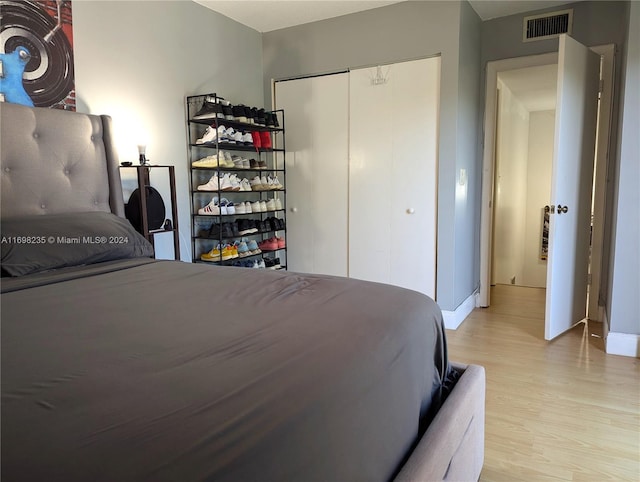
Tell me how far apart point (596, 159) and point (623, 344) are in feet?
4.70

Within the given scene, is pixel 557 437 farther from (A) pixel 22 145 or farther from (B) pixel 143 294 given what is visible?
(A) pixel 22 145

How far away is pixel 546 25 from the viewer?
134 inches

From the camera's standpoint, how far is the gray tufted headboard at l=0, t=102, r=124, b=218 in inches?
82.0

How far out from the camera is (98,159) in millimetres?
2469

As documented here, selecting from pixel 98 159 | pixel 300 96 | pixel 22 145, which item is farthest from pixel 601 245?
pixel 22 145

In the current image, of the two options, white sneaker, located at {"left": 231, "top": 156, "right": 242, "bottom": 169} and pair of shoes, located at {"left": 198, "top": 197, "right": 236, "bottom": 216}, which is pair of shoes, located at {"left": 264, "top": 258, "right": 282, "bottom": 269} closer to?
pair of shoes, located at {"left": 198, "top": 197, "right": 236, "bottom": 216}

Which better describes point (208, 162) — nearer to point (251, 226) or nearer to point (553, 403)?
point (251, 226)

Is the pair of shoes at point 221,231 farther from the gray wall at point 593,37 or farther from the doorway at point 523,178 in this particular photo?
the doorway at point 523,178

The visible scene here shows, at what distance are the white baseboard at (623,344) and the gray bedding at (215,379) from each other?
6.38 feet

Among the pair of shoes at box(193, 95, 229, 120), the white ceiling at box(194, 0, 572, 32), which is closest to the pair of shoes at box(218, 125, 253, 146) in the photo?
the pair of shoes at box(193, 95, 229, 120)

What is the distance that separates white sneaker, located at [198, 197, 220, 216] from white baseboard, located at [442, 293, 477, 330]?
1.88m

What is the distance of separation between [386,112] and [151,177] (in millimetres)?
1864

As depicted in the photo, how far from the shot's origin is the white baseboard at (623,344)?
2766 millimetres

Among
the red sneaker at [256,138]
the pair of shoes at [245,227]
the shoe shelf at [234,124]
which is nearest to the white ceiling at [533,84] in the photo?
the shoe shelf at [234,124]
